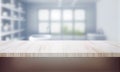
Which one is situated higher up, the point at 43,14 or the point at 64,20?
the point at 43,14

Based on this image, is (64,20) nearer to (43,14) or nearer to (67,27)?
(67,27)

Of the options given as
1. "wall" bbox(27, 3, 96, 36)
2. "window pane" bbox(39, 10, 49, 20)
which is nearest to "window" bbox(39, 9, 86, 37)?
"window pane" bbox(39, 10, 49, 20)

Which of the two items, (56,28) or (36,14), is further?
(56,28)

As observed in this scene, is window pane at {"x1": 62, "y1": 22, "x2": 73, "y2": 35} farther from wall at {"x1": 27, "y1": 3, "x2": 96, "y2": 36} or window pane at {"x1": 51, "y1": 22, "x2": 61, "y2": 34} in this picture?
wall at {"x1": 27, "y1": 3, "x2": 96, "y2": 36}

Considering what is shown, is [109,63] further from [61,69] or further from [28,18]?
[28,18]

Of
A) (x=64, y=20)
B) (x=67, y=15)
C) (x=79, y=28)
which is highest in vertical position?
(x=67, y=15)

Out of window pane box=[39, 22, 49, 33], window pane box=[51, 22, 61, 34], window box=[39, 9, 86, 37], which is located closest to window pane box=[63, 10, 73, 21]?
window box=[39, 9, 86, 37]

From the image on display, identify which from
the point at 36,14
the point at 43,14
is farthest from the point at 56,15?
the point at 36,14

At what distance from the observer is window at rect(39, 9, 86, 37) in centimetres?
984

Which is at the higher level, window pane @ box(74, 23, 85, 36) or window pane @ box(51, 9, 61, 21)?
window pane @ box(51, 9, 61, 21)

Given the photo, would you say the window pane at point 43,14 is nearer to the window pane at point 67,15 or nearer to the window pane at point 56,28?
the window pane at point 56,28

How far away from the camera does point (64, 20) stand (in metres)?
9.88

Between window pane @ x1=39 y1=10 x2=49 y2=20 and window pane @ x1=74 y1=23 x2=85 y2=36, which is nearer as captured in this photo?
window pane @ x1=39 y1=10 x2=49 y2=20

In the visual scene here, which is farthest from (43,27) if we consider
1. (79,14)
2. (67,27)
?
(79,14)
